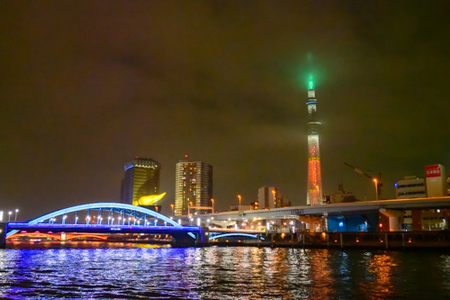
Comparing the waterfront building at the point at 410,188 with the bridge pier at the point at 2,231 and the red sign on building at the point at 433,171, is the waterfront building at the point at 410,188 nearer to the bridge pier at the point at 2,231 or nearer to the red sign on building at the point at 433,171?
the red sign on building at the point at 433,171

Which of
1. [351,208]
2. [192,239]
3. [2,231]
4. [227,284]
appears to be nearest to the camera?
[227,284]

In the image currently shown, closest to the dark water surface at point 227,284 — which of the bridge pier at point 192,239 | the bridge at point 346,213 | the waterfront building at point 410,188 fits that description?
the bridge at point 346,213

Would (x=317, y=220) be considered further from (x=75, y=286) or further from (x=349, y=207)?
(x=75, y=286)

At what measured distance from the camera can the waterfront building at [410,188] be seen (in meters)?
165

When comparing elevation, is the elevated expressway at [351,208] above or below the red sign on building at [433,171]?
below

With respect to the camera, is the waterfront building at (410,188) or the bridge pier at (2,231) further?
the waterfront building at (410,188)

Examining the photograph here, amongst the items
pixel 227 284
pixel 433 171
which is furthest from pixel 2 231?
pixel 433 171

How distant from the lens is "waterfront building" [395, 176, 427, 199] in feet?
543

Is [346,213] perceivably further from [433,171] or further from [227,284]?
[227,284]

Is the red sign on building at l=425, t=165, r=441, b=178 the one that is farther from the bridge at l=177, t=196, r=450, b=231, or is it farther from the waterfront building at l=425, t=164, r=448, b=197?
the bridge at l=177, t=196, r=450, b=231

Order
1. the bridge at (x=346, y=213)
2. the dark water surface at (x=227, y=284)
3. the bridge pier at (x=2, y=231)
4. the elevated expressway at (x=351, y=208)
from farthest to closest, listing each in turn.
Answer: the bridge at (x=346, y=213) → the bridge pier at (x=2, y=231) → the elevated expressway at (x=351, y=208) → the dark water surface at (x=227, y=284)

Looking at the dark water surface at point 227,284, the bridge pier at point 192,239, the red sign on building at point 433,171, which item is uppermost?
the red sign on building at point 433,171

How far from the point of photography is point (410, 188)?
170 metres

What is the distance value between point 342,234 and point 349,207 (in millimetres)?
11572
